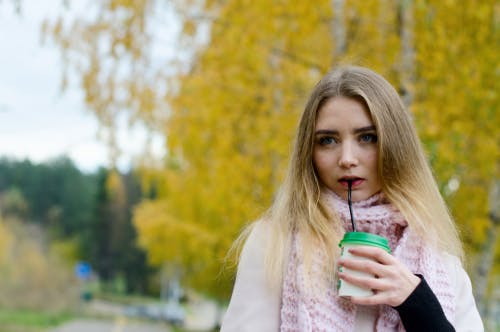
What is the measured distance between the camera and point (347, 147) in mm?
2090

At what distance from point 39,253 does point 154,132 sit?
1583 inches

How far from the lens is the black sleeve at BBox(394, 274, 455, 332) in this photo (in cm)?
192

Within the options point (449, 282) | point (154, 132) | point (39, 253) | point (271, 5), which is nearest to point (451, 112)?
point (271, 5)

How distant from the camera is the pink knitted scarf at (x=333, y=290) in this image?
1975 millimetres

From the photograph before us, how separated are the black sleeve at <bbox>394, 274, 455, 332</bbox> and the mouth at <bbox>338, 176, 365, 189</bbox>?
33 cm

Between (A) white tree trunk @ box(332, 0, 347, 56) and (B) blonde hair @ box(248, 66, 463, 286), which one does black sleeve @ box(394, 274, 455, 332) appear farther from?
(A) white tree trunk @ box(332, 0, 347, 56)

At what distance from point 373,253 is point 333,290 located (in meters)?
0.21

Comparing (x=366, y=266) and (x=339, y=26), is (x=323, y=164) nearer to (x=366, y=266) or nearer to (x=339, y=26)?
(x=366, y=266)

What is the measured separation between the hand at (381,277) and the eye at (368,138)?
0.38 meters

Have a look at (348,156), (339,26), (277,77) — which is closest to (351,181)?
(348,156)

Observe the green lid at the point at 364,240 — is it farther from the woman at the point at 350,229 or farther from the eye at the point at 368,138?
the eye at the point at 368,138

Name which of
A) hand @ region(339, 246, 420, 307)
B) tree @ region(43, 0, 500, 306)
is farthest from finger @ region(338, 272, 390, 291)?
tree @ region(43, 0, 500, 306)

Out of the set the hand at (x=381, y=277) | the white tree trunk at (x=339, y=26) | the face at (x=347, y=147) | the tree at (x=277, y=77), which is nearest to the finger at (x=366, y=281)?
the hand at (x=381, y=277)

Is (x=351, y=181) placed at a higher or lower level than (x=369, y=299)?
higher
